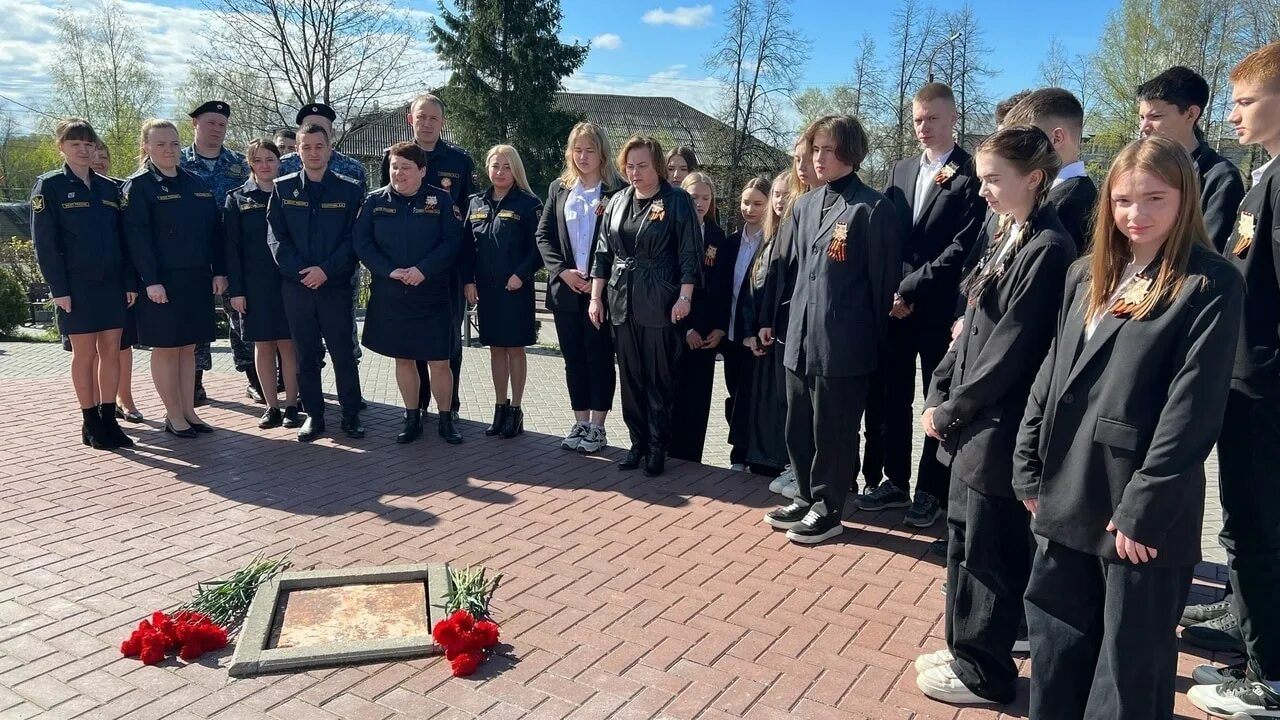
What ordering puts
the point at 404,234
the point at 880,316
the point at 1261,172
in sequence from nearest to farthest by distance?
the point at 1261,172 < the point at 880,316 < the point at 404,234

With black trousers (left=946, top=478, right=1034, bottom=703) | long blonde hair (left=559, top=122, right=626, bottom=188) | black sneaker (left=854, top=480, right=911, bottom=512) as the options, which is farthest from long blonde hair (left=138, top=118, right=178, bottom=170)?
black trousers (left=946, top=478, right=1034, bottom=703)

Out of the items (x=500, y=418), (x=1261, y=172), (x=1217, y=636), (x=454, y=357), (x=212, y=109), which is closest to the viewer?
(x=1261, y=172)

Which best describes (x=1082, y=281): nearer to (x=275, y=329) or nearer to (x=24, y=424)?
(x=275, y=329)

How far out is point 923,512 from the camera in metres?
4.87

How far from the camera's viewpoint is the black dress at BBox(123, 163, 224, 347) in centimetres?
627

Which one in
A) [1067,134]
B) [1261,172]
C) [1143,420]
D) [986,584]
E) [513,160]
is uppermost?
[513,160]

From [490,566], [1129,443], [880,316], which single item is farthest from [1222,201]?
[490,566]

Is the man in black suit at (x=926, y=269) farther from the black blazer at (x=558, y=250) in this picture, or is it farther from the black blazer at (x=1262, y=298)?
the black blazer at (x=558, y=250)

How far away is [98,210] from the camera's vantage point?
609cm

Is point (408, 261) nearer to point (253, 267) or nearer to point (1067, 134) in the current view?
point (253, 267)

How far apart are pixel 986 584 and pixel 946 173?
7.78 feet

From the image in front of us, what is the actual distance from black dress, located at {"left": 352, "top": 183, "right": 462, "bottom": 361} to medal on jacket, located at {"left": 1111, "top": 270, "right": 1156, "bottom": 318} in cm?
468

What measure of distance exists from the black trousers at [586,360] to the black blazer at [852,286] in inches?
79.7

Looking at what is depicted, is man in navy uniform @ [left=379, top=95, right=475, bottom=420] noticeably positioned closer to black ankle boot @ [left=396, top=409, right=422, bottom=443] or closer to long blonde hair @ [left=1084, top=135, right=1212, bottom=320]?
black ankle boot @ [left=396, top=409, right=422, bottom=443]
